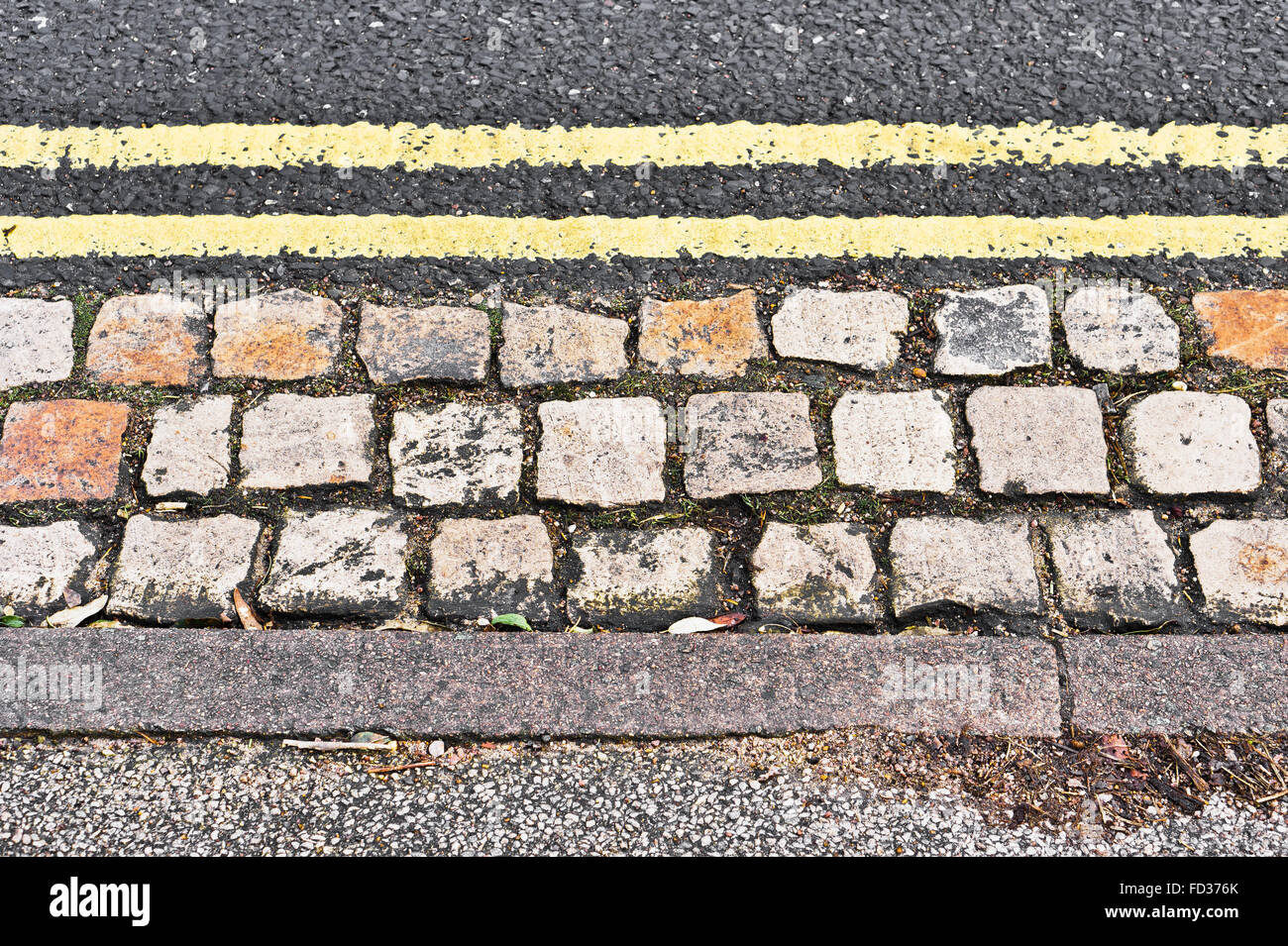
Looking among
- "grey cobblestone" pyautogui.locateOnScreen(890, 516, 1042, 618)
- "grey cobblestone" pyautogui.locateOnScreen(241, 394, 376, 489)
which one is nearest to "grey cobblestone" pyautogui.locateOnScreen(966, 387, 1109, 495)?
"grey cobblestone" pyautogui.locateOnScreen(890, 516, 1042, 618)

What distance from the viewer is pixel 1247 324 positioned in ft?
8.05

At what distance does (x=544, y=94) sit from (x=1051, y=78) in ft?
5.00

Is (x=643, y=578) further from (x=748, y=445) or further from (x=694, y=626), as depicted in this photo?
(x=748, y=445)

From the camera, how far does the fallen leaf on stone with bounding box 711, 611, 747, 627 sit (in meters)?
2.08

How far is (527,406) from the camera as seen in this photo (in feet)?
7.75

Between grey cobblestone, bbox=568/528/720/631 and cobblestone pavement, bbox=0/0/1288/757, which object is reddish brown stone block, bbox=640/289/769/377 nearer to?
cobblestone pavement, bbox=0/0/1288/757

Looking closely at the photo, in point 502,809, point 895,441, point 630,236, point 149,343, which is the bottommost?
point 502,809

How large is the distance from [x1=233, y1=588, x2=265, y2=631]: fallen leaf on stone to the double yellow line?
39.0 inches

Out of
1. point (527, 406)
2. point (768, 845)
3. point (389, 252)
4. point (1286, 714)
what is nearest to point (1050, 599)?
point (1286, 714)

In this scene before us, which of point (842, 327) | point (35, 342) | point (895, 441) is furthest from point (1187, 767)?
point (35, 342)

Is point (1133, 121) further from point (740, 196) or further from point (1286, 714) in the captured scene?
point (1286, 714)

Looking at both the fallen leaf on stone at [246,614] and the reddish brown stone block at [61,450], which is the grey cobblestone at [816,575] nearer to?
the fallen leaf on stone at [246,614]

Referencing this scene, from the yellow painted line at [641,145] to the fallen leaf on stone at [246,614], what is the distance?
4.38ft

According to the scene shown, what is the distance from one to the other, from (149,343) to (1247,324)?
2.77 metres
